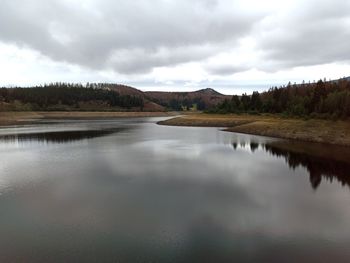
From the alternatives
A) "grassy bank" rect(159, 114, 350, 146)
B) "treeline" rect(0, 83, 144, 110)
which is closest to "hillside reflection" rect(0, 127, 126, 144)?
"grassy bank" rect(159, 114, 350, 146)

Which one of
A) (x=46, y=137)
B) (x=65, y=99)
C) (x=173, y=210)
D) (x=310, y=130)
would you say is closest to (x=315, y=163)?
(x=173, y=210)

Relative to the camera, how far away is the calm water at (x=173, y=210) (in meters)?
10.5

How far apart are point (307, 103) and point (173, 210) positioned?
58.9 metres

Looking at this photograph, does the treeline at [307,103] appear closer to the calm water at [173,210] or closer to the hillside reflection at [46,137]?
the calm water at [173,210]

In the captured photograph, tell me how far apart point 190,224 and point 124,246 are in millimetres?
3140

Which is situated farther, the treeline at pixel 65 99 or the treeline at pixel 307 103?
the treeline at pixel 65 99

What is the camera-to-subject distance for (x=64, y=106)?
16038 cm

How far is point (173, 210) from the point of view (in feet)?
47.1

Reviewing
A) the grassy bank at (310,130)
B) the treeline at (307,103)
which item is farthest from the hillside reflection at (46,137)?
the treeline at (307,103)

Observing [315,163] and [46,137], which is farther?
[46,137]

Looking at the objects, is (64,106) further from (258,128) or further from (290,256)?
(290,256)

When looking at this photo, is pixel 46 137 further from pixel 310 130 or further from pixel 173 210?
pixel 310 130

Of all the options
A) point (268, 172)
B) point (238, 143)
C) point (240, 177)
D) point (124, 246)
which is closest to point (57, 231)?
point (124, 246)

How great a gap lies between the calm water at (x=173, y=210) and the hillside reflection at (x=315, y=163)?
0.09 meters
